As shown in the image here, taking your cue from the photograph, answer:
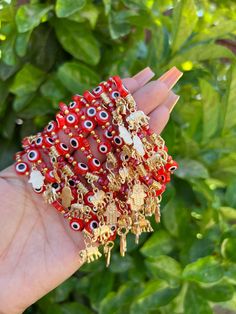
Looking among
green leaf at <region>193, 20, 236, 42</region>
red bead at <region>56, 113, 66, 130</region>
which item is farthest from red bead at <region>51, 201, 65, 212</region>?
green leaf at <region>193, 20, 236, 42</region>

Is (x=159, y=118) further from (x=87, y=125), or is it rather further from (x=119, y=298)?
(x=119, y=298)

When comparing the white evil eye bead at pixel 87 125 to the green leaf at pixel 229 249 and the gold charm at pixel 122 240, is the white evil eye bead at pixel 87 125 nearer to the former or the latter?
the gold charm at pixel 122 240

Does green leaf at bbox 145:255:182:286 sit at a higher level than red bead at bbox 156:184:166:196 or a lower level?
lower

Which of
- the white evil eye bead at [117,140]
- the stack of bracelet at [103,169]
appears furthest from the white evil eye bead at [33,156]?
the white evil eye bead at [117,140]

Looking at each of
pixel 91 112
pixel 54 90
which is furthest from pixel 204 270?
pixel 54 90

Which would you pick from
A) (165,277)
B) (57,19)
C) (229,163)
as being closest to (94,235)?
(165,277)

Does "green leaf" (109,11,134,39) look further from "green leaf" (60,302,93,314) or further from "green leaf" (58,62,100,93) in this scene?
"green leaf" (60,302,93,314)
